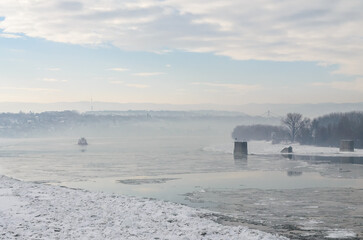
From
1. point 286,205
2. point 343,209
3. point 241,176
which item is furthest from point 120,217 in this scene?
point 241,176

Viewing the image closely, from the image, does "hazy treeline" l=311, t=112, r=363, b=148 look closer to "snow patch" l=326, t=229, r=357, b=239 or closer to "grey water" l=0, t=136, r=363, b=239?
"grey water" l=0, t=136, r=363, b=239

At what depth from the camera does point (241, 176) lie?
151 ft

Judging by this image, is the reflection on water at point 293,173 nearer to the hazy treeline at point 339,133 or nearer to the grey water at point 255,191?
the grey water at point 255,191

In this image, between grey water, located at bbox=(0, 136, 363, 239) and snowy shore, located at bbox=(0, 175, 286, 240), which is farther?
grey water, located at bbox=(0, 136, 363, 239)

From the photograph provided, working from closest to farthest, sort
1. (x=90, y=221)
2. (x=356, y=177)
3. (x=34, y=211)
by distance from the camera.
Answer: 1. (x=90, y=221)
2. (x=34, y=211)
3. (x=356, y=177)

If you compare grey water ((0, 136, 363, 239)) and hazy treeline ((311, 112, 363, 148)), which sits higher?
hazy treeline ((311, 112, 363, 148))

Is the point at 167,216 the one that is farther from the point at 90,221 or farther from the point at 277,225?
the point at 277,225

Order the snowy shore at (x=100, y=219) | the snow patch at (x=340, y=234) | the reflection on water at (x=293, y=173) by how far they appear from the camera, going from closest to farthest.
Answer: the snowy shore at (x=100, y=219)
the snow patch at (x=340, y=234)
the reflection on water at (x=293, y=173)

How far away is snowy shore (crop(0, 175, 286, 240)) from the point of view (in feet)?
61.2

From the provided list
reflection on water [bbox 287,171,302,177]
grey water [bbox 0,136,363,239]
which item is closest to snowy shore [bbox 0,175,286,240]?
grey water [bbox 0,136,363,239]

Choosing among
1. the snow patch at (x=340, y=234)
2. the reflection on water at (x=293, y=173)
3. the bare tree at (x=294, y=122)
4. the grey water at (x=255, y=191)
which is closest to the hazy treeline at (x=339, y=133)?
the bare tree at (x=294, y=122)

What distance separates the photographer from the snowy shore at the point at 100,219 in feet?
61.2

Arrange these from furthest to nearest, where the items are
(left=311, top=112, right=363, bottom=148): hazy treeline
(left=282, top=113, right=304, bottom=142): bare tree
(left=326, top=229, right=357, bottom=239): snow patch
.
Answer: (left=282, top=113, right=304, bottom=142): bare tree → (left=311, top=112, right=363, bottom=148): hazy treeline → (left=326, top=229, right=357, bottom=239): snow patch

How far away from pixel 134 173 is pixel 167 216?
27.2 m
